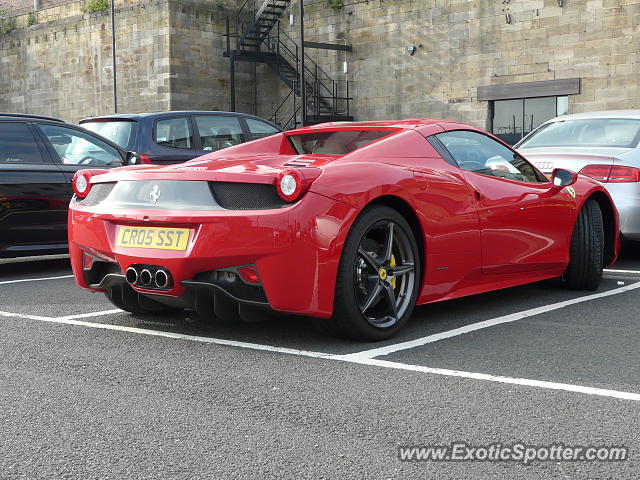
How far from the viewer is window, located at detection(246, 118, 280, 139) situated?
1153 cm

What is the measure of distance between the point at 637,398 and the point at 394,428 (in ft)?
3.73

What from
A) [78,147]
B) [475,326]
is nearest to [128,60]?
[78,147]

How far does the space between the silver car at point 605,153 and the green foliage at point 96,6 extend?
1130 inches

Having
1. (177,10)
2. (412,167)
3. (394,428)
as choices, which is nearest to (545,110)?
(177,10)

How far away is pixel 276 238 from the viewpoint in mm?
4328

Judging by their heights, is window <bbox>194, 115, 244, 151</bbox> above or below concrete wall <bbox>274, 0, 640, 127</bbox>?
below

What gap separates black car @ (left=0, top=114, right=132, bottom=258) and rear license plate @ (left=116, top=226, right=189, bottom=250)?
3.28 meters

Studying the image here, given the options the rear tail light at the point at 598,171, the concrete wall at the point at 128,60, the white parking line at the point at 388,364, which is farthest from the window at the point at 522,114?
the white parking line at the point at 388,364

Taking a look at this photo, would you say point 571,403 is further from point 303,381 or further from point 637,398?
point 303,381

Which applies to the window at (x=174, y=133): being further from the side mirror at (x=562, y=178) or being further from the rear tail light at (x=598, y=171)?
the side mirror at (x=562, y=178)

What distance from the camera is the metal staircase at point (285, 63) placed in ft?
101

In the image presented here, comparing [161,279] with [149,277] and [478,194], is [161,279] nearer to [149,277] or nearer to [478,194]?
[149,277]

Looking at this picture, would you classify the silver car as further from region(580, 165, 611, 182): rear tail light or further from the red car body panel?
the red car body panel
